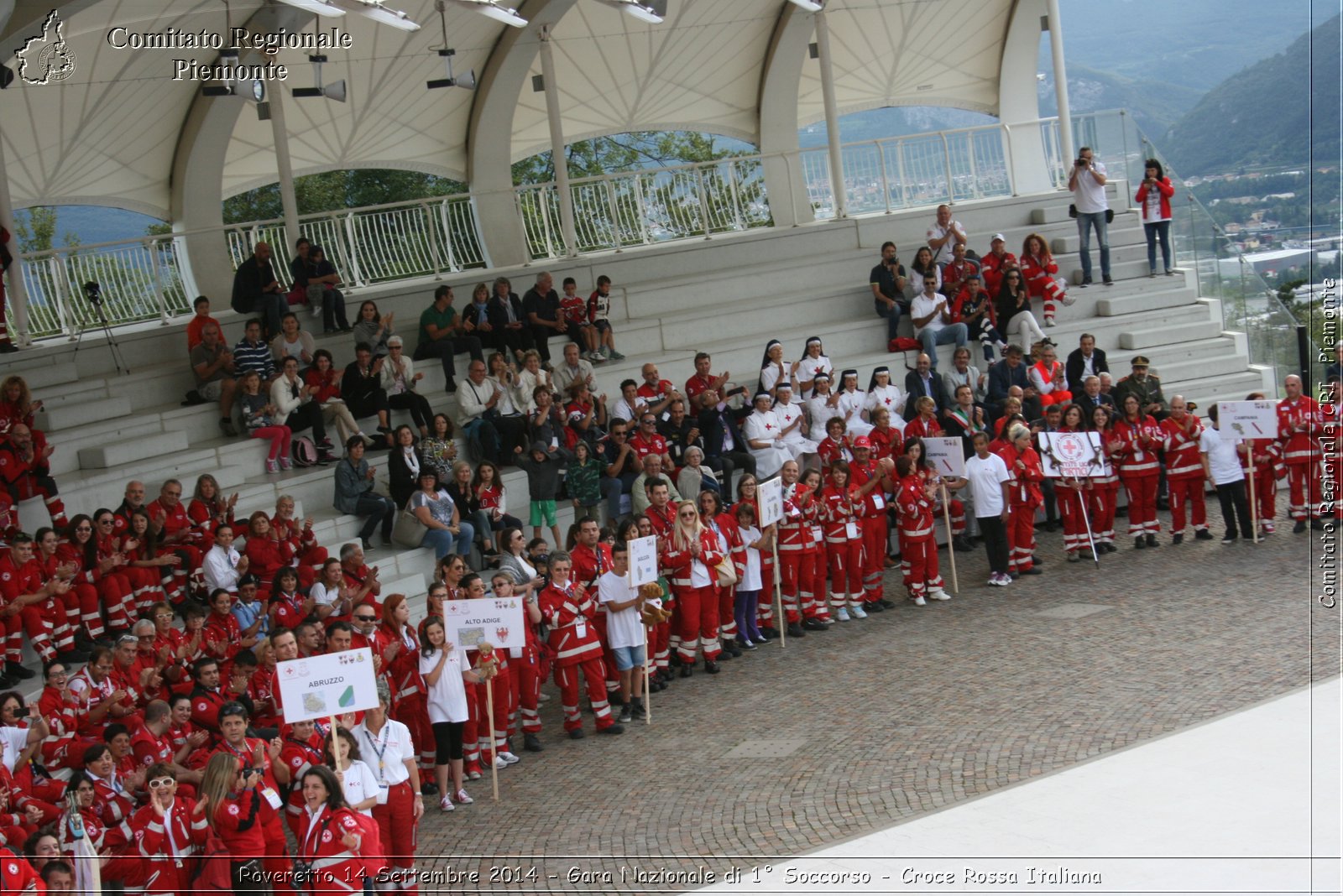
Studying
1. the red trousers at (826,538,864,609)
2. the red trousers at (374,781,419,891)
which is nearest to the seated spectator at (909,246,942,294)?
the red trousers at (826,538,864,609)

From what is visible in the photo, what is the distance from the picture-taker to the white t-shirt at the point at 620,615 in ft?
38.9

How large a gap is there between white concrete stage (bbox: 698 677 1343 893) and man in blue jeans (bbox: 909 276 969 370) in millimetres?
9341

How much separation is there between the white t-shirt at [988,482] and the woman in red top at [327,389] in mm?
6793

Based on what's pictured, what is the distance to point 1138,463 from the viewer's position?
604 inches

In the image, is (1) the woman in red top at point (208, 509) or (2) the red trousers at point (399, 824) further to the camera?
(1) the woman in red top at point (208, 509)

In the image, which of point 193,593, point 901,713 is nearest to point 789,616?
point 901,713

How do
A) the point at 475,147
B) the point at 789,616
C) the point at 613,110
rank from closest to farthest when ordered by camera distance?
the point at 789,616 → the point at 475,147 → the point at 613,110

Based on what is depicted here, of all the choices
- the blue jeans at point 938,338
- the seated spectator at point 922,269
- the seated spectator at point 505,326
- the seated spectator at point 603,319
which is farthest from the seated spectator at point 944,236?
the seated spectator at point 505,326

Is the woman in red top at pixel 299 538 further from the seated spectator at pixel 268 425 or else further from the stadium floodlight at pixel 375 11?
the stadium floodlight at pixel 375 11

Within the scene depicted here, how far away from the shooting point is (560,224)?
22.0 m

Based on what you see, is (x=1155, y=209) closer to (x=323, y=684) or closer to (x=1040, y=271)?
(x=1040, y=271)

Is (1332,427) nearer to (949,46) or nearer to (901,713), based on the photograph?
(901,713)

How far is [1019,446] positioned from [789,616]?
3.25 metres

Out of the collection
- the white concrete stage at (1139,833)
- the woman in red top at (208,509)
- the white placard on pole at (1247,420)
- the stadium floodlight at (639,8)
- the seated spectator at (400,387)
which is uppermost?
the stadium floodlight at (639,8)
